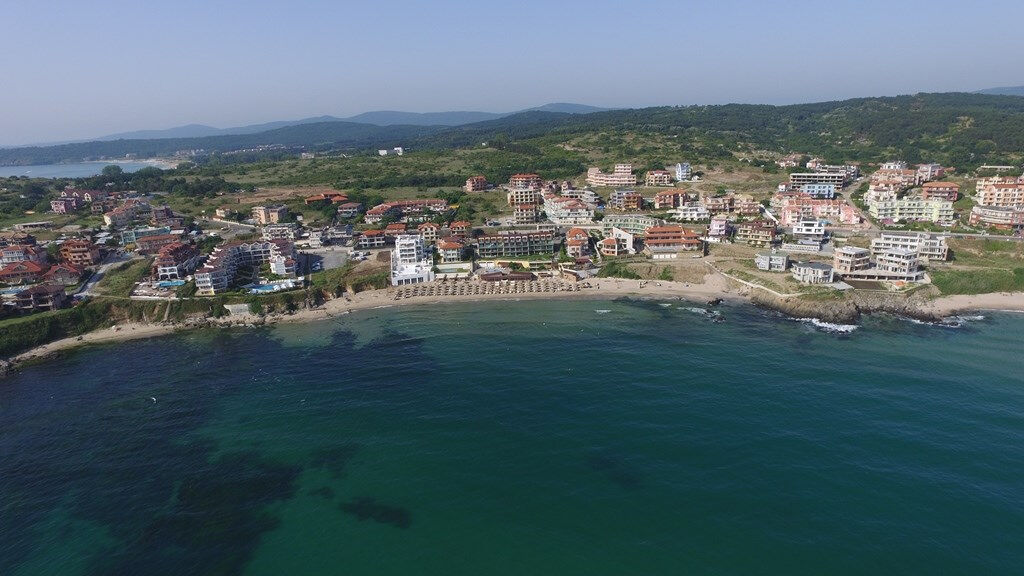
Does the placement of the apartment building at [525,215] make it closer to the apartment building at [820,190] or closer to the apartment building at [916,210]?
the apartment building at [820,190]

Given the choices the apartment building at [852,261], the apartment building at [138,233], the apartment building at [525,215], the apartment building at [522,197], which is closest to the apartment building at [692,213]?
the apartment building at [525,215]

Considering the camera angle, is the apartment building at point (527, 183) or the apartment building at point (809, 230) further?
the apartment building at point (527, 183)

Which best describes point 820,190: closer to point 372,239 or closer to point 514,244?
point 514,244

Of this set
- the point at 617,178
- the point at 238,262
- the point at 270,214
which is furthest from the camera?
the point at 617,178

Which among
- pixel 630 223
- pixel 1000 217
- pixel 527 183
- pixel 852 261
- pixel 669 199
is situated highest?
pixel 527 183

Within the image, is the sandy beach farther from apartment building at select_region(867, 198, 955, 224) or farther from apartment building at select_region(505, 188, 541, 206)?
apartment building at select_region(505, 188, 541, 206)

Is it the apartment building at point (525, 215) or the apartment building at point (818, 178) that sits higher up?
the apartment building at point (818, 178)

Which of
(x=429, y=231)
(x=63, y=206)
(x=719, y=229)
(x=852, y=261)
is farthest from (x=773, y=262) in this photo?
(x=63, y=206)
